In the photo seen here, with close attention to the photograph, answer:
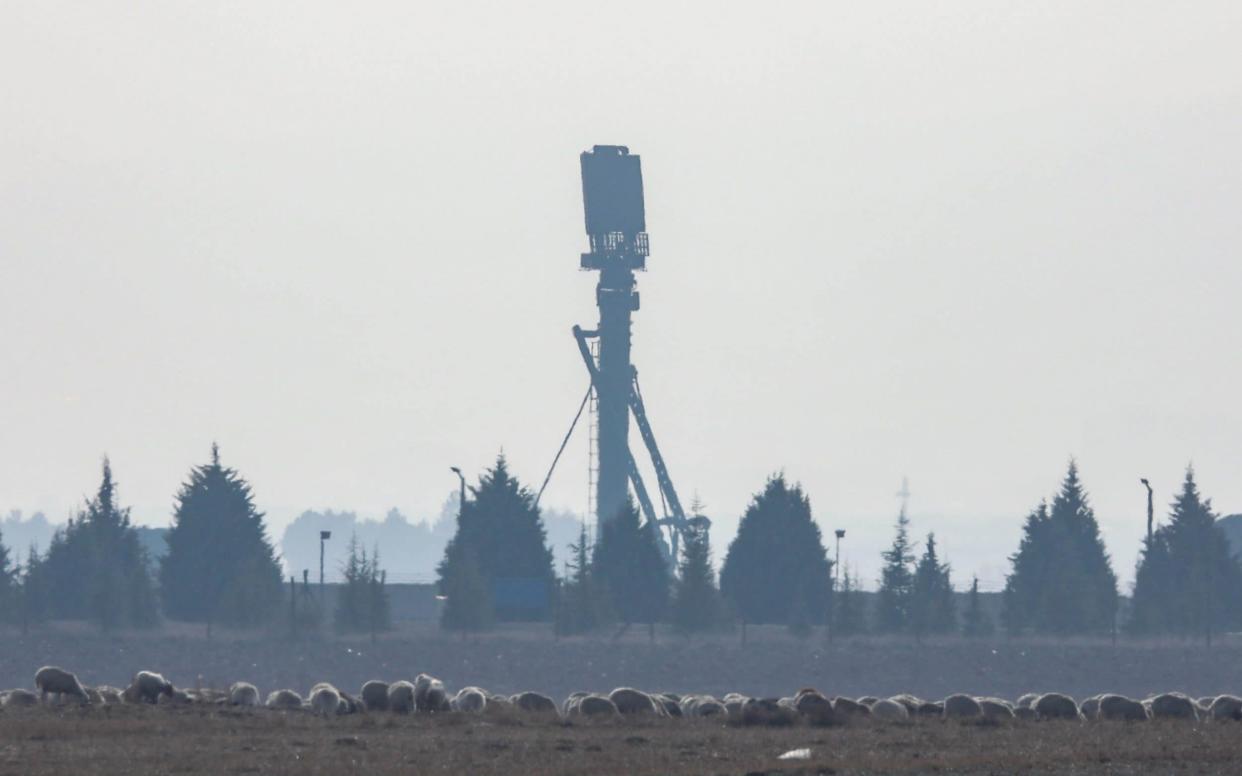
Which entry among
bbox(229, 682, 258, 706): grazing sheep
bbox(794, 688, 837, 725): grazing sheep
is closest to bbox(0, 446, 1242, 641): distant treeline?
bbox(229, 682, 258, 706): grazing sheep

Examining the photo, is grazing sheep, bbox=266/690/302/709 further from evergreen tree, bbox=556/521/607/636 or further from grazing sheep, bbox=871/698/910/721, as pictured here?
evergreen tree, bbox=556/521/607/636

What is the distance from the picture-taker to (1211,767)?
36531 millimetres

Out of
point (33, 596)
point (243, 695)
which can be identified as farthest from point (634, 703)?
point (33, 596)

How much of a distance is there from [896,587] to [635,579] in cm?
1111

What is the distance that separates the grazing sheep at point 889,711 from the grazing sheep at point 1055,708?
340cm

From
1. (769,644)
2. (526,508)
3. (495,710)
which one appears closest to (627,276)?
(526,508)

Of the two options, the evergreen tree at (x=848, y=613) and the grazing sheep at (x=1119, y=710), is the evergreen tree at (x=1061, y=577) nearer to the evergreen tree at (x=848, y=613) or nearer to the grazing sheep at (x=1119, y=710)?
the evergreen tree at (x=848, y=613)

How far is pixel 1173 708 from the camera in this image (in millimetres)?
53500

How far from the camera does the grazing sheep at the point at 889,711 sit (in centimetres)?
5066

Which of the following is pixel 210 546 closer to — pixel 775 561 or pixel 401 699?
pixel 775 561

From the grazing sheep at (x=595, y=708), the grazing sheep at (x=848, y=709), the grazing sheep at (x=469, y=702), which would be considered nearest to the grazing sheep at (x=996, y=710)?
the grazing sheep at (x=848, y=709)

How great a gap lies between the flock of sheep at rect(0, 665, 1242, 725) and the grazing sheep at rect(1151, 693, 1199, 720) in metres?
0.02

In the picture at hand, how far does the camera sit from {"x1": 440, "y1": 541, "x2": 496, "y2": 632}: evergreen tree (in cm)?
8956

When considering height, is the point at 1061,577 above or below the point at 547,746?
above
